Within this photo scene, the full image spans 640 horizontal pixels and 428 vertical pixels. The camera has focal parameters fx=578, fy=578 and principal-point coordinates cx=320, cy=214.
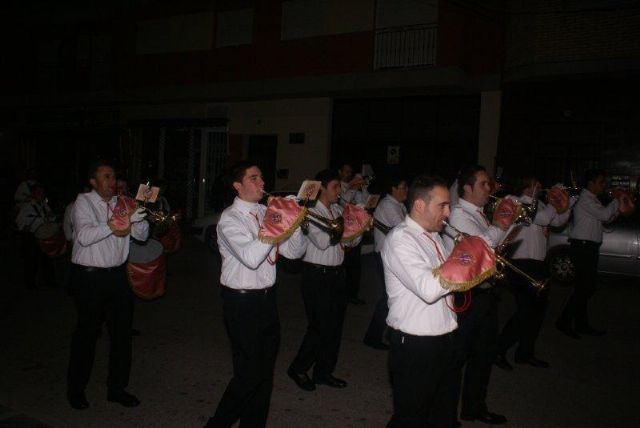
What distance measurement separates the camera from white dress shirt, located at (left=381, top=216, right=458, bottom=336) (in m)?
3.15

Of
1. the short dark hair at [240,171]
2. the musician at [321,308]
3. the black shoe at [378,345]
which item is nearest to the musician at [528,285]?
the black shoe at [378,345]

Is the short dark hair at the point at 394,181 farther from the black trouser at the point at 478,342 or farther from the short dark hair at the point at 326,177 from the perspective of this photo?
the black trouser at the point at 478,342

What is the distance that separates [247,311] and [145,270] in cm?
217

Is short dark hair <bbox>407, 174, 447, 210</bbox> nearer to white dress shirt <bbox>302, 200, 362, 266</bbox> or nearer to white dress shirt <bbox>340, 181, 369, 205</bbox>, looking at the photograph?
white dress shirt <bbox>302, 200, 362, 266</bbox>

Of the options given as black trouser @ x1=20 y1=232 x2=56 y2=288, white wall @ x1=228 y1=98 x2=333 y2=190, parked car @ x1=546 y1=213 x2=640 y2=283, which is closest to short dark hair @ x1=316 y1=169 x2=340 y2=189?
black trouser @ x1=20 y1=232 x2=56 y2=288

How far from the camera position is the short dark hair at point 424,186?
3295 mm

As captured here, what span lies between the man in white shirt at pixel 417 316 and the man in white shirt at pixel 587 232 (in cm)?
447

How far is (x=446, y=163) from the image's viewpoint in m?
16.6

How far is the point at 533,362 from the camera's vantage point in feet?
20.2

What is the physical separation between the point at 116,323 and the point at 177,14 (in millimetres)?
18552

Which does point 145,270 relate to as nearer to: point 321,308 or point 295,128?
point 321,308

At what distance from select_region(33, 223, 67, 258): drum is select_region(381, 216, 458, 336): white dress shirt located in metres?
7.10

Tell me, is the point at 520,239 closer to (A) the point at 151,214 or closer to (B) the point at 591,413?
(B) the point at 591,413

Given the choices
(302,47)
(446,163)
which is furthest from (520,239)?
(302,47)
